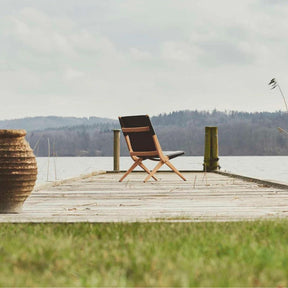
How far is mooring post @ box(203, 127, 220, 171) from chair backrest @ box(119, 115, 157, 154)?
3676 millimetres

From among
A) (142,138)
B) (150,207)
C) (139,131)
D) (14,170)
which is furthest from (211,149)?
(14,170)

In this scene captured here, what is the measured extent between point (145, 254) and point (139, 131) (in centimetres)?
545

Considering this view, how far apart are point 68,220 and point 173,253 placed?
115cm

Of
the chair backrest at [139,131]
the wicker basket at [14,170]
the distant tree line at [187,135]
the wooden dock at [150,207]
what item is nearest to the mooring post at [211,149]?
the chair backrest at [139,131]

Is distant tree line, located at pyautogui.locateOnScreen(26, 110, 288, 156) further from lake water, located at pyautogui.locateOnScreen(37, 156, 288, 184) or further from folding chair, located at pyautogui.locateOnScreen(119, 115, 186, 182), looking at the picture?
folding chair, located at pyautogui.locateOnScreen(119, 115, 186, 182)

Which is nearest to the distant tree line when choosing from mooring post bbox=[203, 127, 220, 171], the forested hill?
the forested hill

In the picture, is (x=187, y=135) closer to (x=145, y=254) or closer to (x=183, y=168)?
(x=183, y=168)

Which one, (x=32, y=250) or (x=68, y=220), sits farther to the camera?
(x=68, y=220)

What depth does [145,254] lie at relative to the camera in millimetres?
2342

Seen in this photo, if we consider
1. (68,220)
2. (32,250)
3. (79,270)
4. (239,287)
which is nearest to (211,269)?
(239,287)

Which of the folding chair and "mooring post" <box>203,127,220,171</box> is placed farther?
"mooring post" <box>203,127,220,171</box>

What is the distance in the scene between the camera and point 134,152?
26.2ft

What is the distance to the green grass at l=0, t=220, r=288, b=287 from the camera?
76.5 inches

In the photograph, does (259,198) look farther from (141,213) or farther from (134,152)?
(134,152)
